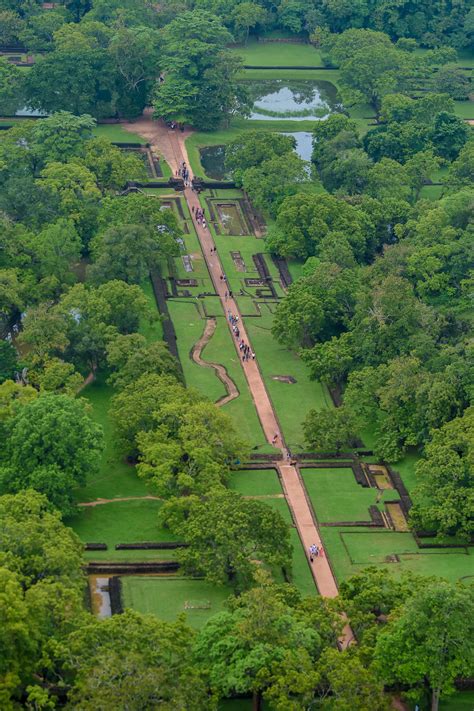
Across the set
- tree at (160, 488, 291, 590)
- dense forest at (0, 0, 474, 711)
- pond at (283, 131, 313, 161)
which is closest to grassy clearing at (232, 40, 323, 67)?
dense forest at (0, 0, 474, 711)

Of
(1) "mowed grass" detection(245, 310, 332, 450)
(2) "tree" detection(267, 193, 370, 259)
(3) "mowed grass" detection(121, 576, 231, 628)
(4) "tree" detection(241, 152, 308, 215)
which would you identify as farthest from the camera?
(4) "tree" detection(241, 152, 308, 215)

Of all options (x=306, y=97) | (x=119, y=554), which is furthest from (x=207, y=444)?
(x=306, y=97)

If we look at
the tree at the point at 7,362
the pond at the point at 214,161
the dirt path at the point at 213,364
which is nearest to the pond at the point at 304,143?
the pond at the point at 214,161

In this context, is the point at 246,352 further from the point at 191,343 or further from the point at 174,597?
the point at 174,597

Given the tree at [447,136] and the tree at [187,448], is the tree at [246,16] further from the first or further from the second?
the tree at [187,448]

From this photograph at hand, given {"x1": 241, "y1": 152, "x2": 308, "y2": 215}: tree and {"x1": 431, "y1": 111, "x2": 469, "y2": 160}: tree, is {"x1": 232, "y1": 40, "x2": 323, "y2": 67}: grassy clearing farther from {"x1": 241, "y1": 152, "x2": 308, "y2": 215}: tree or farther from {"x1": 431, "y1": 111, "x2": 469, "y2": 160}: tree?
{"x1": 241, "y1": 152, "x2": 308, "y2": 215}: tree

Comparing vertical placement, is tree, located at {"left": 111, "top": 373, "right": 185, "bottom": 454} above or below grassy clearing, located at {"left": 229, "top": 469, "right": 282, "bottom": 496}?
above

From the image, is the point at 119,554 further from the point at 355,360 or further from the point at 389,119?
the point at 389,119

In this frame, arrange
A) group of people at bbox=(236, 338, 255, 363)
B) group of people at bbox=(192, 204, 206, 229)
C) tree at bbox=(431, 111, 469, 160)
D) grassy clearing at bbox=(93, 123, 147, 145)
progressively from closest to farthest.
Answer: group of people at bbox=(236, 338, 255, 363) → group of people at bbox=(192, 204, 206, 229) → tree at bbox=(431, 111, 469, 160) → grassy clearing at bbox=(93, 123, 147, 145)

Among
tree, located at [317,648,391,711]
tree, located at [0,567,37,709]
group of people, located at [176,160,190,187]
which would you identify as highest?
group of people, located at [176,160,190,187]
